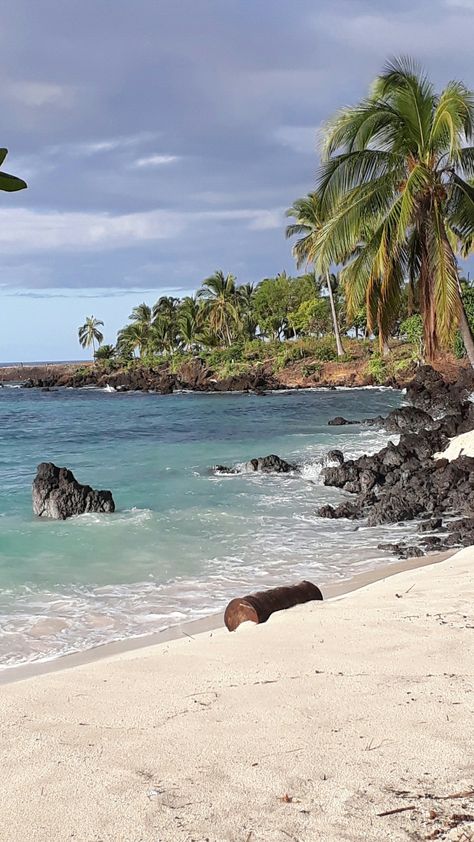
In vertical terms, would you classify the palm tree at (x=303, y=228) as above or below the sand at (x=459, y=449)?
above

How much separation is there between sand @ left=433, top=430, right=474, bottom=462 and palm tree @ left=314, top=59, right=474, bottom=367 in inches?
86.8

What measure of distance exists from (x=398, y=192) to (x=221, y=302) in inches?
2041

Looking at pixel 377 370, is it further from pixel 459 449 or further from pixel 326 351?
pixel 459 449

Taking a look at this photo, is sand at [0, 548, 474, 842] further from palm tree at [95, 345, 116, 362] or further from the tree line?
palm tree at [95, 345, 116, 362]

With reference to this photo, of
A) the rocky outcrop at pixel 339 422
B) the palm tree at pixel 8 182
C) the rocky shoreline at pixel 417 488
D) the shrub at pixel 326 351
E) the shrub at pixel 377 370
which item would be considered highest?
the shrub at pixel 326 351

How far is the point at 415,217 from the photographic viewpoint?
14.2 meters

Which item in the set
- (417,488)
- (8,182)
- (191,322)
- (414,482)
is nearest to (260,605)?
(8,182)

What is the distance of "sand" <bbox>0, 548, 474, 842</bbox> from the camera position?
263cm

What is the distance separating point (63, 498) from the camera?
1248cm

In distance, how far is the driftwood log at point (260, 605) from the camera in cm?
585

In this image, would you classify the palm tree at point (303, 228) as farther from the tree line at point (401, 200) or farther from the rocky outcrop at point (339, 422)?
the tree line at point (401, 200)

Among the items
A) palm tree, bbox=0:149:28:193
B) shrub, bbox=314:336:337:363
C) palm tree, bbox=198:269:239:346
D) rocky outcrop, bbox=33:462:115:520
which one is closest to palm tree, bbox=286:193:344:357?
shrub, bbox=314:336:337:363

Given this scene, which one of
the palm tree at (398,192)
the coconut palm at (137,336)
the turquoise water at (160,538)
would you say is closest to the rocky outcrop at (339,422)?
the turquoise water at (160,538)

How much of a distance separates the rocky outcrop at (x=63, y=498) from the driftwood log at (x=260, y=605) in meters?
6.97
